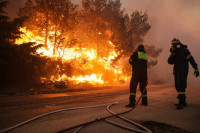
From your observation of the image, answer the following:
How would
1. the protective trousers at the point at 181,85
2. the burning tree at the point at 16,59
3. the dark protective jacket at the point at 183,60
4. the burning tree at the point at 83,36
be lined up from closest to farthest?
the protective trousers at the point at 181,85, the dark protective jacket at the point at 183,60, the burning tree at the point at 16,59, the burning tree at the point at 83,36

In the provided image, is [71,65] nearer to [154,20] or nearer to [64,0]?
[64,0]

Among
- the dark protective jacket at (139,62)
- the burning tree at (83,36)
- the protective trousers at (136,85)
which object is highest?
the burning tree at (83,36)

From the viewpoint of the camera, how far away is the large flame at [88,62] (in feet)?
48.9

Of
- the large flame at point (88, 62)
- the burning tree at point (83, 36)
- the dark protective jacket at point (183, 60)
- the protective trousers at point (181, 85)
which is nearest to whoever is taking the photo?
the protective trousers at point (181, 85)

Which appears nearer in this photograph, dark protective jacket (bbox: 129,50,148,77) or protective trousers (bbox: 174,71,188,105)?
protective trousers (bbox: 174,71,188,105)

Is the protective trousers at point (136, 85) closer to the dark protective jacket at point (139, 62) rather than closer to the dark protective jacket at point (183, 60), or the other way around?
the dark protective jacket at point (139, 62)

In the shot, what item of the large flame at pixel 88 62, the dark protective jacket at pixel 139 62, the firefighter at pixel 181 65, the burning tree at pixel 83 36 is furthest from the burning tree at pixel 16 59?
the firefighter at pixel 181 65

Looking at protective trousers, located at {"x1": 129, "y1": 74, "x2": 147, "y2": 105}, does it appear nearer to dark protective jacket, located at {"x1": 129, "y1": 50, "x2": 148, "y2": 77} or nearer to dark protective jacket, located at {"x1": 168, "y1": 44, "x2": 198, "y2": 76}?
dark protective jacket, located at {"x1": 129, "y1": 50, "x2": 148, "y2": 77}

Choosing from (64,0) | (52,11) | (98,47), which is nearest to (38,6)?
(52,11)

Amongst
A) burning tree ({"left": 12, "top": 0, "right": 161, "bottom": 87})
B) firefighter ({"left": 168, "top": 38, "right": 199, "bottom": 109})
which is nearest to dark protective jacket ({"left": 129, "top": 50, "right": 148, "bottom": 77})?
firefighter ({"left": 168, "top": 38, "right": 199, "bottom": 109})

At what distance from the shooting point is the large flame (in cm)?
1491

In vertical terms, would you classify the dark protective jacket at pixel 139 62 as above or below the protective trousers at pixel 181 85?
above

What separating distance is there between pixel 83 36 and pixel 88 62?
536 cm

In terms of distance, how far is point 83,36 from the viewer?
2097 centimetres
